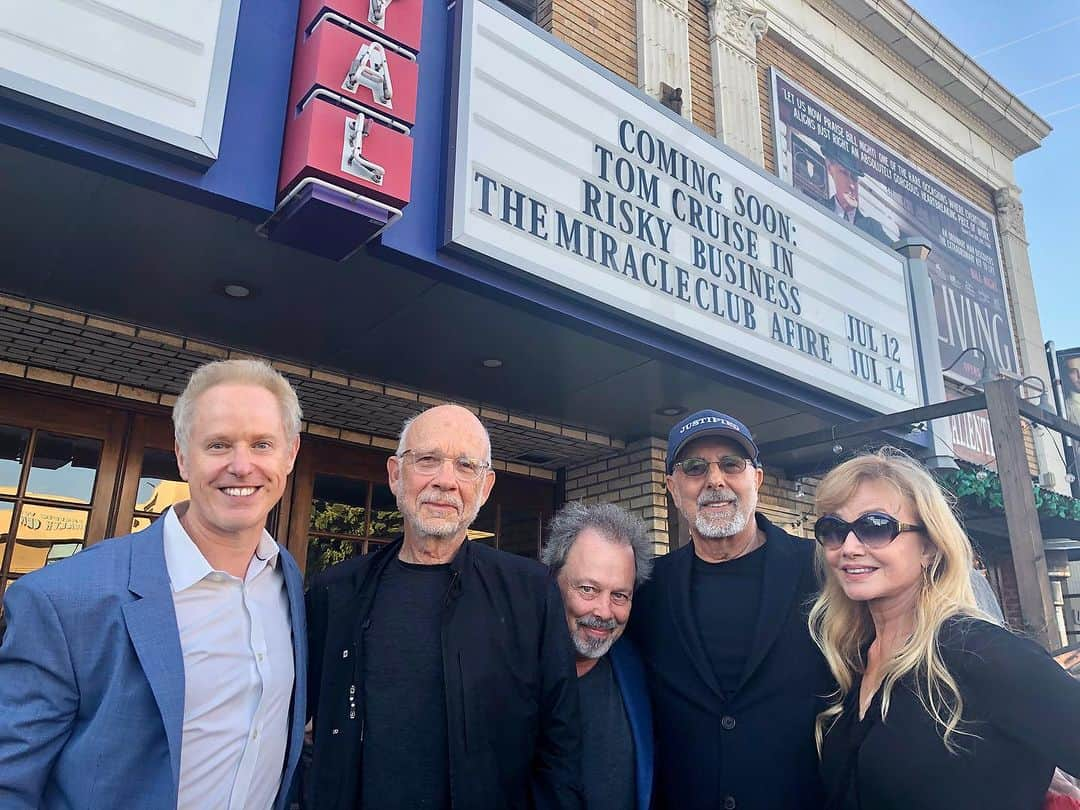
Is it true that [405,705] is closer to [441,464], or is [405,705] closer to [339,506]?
[441,464]

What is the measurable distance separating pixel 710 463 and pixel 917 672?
901 millimetres

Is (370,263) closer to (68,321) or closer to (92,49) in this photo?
(92,49)

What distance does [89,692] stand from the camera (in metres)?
1.48

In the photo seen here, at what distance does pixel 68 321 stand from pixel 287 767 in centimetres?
286

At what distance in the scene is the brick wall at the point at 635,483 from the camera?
563 cm

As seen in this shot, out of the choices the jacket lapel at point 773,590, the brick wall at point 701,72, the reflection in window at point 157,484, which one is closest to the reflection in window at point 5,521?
the reflection in window at point 157,484

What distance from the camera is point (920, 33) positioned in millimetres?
9828

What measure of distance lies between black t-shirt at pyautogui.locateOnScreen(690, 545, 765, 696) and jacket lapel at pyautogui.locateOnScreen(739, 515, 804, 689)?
0.03 meters

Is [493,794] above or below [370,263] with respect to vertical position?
below

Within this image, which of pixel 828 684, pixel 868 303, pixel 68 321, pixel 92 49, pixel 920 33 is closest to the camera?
pixel 828 684

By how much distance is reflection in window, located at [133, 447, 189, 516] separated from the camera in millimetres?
4441

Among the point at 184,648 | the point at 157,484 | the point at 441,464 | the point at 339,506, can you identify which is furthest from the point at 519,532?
the point at 184,648

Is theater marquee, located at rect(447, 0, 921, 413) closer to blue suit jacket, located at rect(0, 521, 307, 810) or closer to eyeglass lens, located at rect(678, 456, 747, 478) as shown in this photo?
eyeglass lens, located at rect(678, 456, 747, 478)

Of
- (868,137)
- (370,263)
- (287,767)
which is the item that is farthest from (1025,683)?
(868,137)
